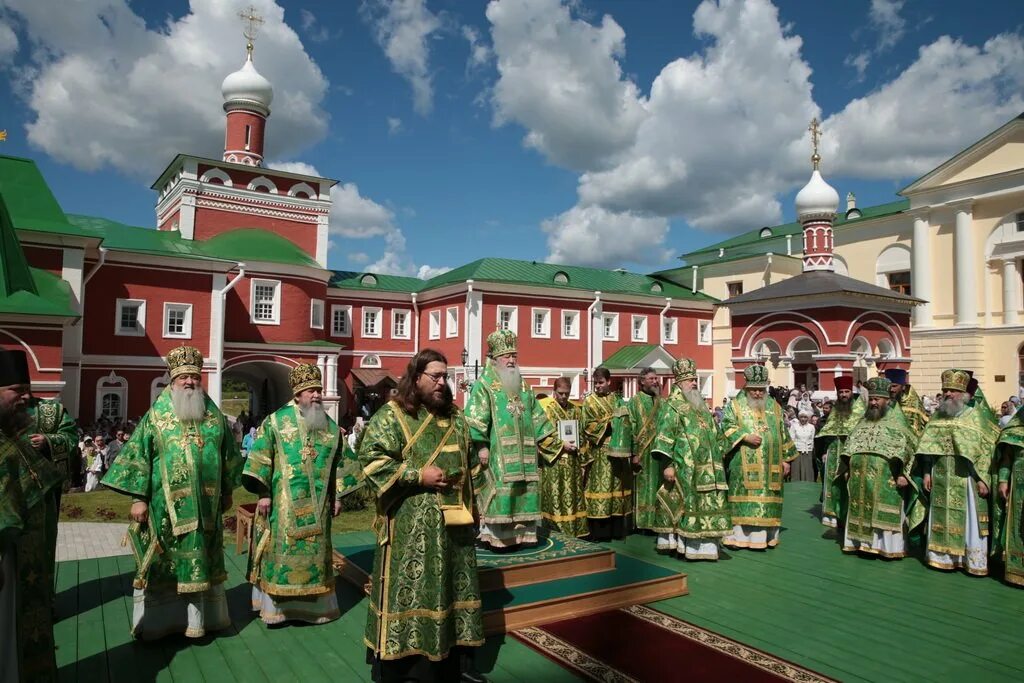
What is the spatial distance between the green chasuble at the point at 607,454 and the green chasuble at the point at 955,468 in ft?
9.97

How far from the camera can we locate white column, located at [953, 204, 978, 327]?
89.6ft

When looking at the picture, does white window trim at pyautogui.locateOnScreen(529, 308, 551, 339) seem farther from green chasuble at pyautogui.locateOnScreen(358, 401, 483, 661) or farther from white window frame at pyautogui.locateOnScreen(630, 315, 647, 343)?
green chasuble at pyautogui.locateOnScreen(358, 401, 483, 661)

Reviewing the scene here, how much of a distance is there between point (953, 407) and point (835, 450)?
172cm

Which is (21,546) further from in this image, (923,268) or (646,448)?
(923,268)

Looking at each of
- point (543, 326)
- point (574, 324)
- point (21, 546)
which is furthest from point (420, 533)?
point (574, 324)

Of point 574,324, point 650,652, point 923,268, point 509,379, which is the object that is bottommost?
point 650,652

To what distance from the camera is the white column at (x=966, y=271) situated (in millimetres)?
27312

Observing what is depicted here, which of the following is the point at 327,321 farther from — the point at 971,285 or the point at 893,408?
the point at 971,285

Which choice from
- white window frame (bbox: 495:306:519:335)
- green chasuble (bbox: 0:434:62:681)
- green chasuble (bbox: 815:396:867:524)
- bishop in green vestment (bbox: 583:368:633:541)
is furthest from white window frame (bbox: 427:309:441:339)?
green chasuble (bbox: 0:434:62:681)

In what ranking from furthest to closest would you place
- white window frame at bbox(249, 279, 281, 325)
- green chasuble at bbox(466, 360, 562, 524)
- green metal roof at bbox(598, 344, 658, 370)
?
green metal roof at bbox(598, 344, 658, 370) < white window frame at bbox(249, 279, 281, 325) < green chasuble at bbox(466, 360, 562, 524)

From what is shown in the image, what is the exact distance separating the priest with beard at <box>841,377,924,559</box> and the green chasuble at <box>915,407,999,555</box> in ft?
0.95

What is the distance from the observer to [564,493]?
24.5ft

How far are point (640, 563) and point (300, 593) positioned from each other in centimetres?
312

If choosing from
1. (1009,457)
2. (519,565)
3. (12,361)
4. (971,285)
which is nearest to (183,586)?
(12,361)
